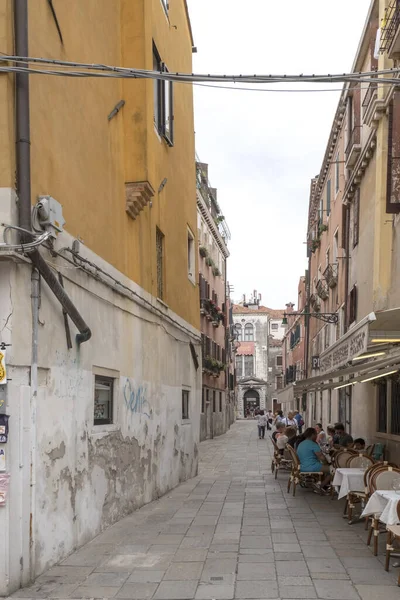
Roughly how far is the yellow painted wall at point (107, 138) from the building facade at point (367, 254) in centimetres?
333

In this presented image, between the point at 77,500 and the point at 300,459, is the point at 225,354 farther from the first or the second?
the point at 77,500

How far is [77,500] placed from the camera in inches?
307

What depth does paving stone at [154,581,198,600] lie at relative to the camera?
234 inches

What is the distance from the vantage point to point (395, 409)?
13875 millimetres

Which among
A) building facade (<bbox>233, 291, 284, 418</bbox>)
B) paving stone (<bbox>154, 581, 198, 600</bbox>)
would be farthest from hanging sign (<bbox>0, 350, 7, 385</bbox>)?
building facade (<bbox>233, 291, 284, 418</bbox>)

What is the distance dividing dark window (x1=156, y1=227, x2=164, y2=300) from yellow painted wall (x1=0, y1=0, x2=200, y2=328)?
0.22 meters

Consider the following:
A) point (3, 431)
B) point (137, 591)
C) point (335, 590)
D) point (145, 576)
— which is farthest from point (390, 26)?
point (137, 591)

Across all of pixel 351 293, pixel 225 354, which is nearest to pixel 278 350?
pixel 225 354

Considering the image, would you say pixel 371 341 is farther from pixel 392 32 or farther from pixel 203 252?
pixel 203 252

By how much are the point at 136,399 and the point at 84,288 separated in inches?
125

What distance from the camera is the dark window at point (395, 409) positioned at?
13617 mm

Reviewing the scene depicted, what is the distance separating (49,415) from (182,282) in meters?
9.22

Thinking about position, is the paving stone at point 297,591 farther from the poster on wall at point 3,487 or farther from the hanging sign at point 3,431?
the hanging sign at point 3,431

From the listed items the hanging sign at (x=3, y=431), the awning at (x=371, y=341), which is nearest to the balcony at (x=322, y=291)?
the awning at (x=371, y=341)
